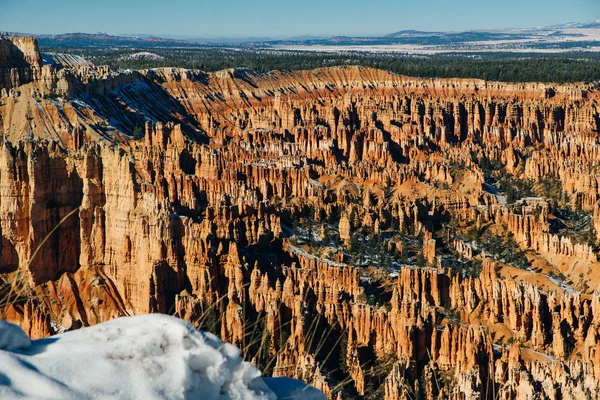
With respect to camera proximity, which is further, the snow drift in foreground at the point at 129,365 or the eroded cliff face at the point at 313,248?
the eroded cliff face at the point at 313,248

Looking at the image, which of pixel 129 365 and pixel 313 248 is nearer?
pixel 129 365

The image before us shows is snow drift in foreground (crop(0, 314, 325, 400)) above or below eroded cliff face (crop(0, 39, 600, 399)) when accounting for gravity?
above

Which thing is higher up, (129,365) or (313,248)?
(129,365)

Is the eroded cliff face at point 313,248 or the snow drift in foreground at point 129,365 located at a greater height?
the snow drift in foreground at point 129,365

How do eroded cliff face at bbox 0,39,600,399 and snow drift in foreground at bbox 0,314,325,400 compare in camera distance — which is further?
eroded cliff face at bbox 0,39,600,399
